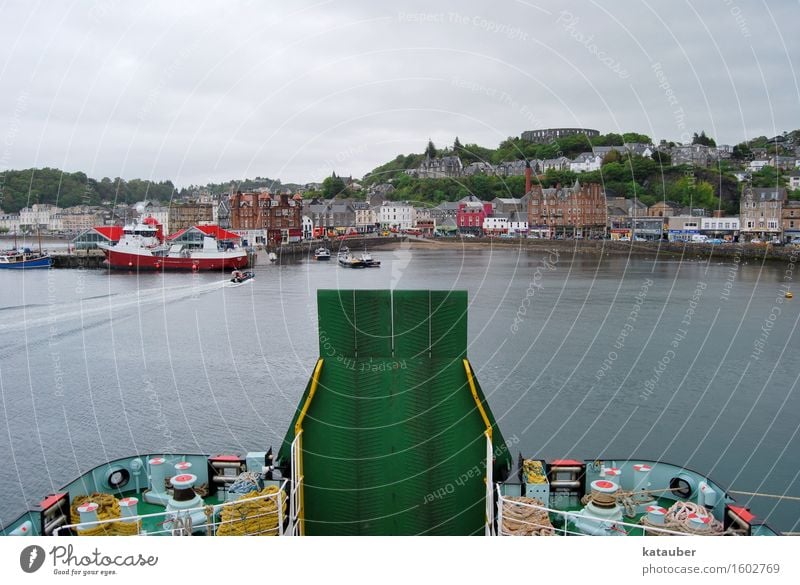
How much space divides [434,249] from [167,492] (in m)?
58.0

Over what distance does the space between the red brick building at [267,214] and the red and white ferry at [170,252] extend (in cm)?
1201

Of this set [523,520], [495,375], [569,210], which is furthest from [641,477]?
[569,210]

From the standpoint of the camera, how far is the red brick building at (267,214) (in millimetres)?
62375

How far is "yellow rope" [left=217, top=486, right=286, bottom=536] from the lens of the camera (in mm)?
3914

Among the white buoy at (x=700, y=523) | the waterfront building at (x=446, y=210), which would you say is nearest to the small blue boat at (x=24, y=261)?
the waterfront building at (x=446, y=210)

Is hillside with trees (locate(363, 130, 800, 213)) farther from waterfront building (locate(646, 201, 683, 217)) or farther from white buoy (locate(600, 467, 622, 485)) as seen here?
white buoy (locate(600, 467, 622, 485))

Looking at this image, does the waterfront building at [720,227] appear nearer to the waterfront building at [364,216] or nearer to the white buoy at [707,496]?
the waterfront building at [364,216]

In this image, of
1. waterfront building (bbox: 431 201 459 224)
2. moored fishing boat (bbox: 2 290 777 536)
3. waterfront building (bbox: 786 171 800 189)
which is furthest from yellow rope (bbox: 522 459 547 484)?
waterfront building (bbox: 786 171 800 189)

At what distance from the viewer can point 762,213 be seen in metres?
57.4

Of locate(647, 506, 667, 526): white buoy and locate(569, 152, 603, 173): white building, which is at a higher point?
locate(569, 152, 603, 173): white building

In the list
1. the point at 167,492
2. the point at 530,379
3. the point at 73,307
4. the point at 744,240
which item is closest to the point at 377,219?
the point at 744,240

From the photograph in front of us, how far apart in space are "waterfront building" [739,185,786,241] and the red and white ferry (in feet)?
146

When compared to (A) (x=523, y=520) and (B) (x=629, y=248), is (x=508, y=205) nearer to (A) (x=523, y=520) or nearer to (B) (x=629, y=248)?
(B) (x=629, y=248)

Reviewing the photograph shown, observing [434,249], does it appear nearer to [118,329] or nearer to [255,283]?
[255,283]
